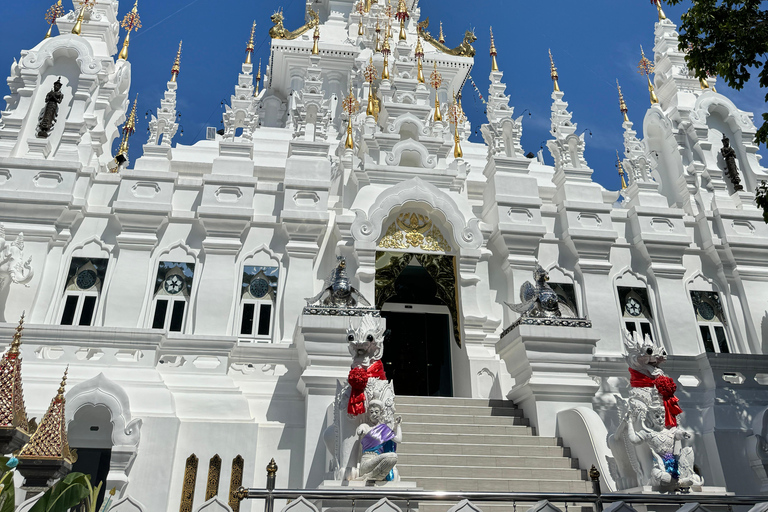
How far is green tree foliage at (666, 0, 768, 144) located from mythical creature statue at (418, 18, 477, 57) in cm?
1752

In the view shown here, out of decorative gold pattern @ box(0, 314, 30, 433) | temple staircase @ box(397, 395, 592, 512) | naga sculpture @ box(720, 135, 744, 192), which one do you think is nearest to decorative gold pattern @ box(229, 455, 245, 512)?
temple staircase @ box(397, 395, 592, 512)

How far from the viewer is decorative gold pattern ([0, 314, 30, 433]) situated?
6.62 metres

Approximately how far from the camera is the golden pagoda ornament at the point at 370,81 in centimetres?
1822

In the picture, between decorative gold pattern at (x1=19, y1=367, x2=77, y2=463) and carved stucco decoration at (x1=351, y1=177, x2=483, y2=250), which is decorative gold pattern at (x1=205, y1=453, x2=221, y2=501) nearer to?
decorative gold pattern at (x1=19, y1=367, x2=77, y2=463)

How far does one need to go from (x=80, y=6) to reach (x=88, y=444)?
46.3ft

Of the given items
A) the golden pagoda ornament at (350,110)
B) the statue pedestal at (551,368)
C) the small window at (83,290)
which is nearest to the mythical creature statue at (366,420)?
the statue pedestal at (551,368)

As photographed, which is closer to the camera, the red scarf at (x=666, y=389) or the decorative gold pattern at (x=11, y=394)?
the decorative gold pattern at (x=11, y=394)

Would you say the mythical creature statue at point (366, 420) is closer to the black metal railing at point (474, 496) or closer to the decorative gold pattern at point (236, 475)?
the black metal railing at point (474, 496)

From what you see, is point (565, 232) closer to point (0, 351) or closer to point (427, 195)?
point (427, 195)

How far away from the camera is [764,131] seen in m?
9.67

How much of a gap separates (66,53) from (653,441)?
17.1 metres

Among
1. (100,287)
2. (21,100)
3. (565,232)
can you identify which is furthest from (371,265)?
(21,100)

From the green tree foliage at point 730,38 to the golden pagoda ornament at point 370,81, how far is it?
31.1 feet

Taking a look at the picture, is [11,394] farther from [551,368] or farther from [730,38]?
[730,38]
